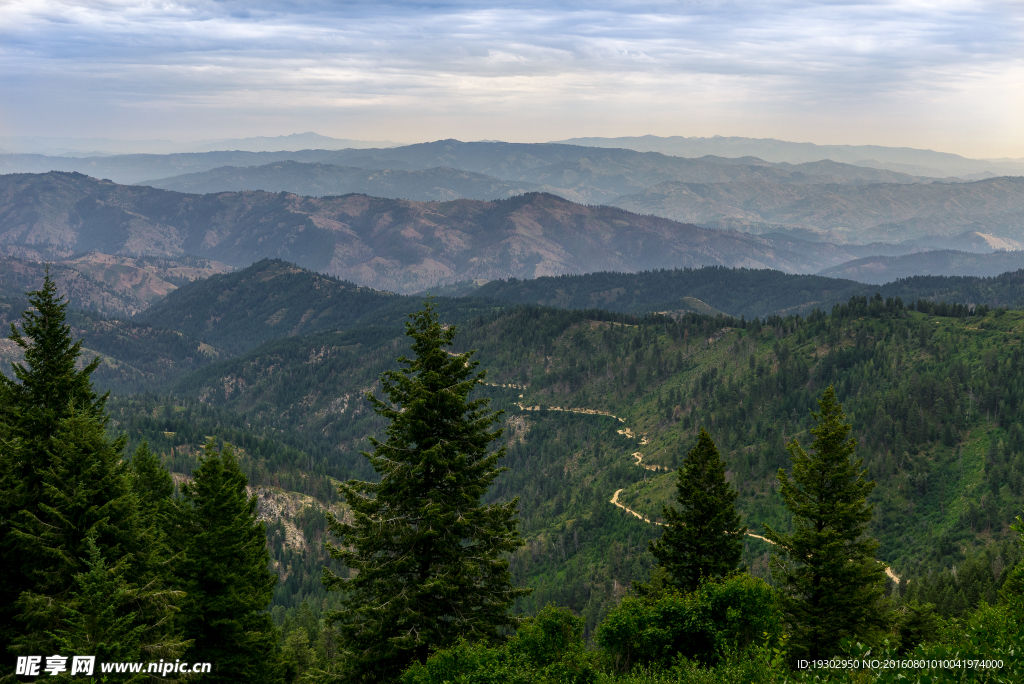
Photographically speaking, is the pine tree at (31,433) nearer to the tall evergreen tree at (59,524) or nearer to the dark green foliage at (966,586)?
the tall evergreen tree at (59,524)

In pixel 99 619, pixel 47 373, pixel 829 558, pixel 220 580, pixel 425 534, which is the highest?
pixel 47 373

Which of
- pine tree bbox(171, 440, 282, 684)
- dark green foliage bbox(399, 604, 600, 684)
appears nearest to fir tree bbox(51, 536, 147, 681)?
pine tree bbox(171, 440, 282, 684)

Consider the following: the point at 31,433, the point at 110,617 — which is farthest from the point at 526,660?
the point at 31,433

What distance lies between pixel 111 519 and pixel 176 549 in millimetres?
10891

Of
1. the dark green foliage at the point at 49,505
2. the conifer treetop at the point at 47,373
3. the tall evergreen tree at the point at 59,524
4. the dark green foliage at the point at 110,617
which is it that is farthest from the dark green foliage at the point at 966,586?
the conifer treetop at the point at 47,373

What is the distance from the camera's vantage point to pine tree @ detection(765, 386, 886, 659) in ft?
177

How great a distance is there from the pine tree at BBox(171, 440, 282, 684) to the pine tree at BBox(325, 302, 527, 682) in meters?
11.6

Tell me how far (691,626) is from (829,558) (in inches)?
506

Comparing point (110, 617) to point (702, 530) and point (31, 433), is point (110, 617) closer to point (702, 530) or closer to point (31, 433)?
point (31, 433)

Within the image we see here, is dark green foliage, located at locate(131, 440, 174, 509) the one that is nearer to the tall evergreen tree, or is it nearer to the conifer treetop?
the conifer treetop

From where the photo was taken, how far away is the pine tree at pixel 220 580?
5144 cm

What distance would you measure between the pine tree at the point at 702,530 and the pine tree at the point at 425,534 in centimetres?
1771

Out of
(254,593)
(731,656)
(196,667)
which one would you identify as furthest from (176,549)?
(731,656)

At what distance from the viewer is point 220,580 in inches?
2057
